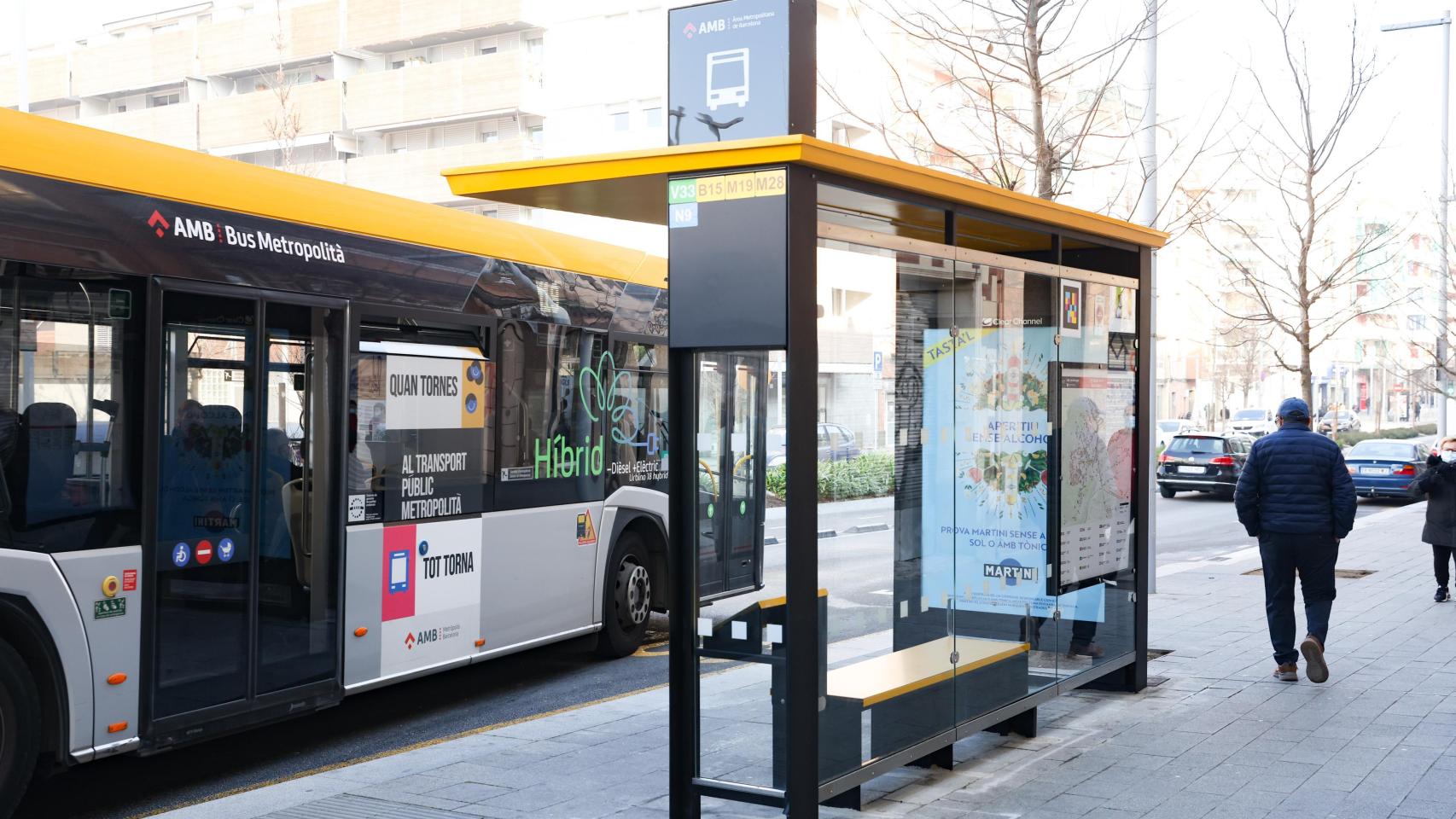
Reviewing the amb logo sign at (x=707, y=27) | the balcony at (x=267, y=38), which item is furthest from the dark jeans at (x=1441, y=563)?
the balcony at (x=267, y=38)

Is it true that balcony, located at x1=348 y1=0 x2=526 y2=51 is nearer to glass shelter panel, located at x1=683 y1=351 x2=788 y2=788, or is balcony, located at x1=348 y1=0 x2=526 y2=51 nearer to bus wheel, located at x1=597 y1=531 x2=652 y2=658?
bus wheel, located at x1=597 y1=531 x2=652 y2=658

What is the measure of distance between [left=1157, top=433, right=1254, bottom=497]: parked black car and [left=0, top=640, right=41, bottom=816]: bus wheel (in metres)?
27.7

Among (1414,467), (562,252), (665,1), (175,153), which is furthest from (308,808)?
(665,1)

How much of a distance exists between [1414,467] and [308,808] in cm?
2916

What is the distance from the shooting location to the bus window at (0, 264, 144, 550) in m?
5.75

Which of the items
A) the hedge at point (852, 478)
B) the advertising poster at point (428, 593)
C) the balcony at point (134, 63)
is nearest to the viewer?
the hedge at point (852, 478)

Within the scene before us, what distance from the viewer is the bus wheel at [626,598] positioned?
10.1 metres

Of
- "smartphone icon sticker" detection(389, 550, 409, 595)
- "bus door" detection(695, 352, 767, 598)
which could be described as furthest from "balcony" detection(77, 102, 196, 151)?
"bus door" detection(695, 352, 767, 598)

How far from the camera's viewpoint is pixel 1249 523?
900 centimetres

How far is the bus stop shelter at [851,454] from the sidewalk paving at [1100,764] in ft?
1.03

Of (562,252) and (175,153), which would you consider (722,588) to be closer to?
(175,153)

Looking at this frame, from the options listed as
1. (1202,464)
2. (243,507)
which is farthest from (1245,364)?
(243,507)

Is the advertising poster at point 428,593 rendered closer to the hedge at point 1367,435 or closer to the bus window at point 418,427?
the bus window at point 418,427

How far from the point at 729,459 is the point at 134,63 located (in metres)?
53.3
